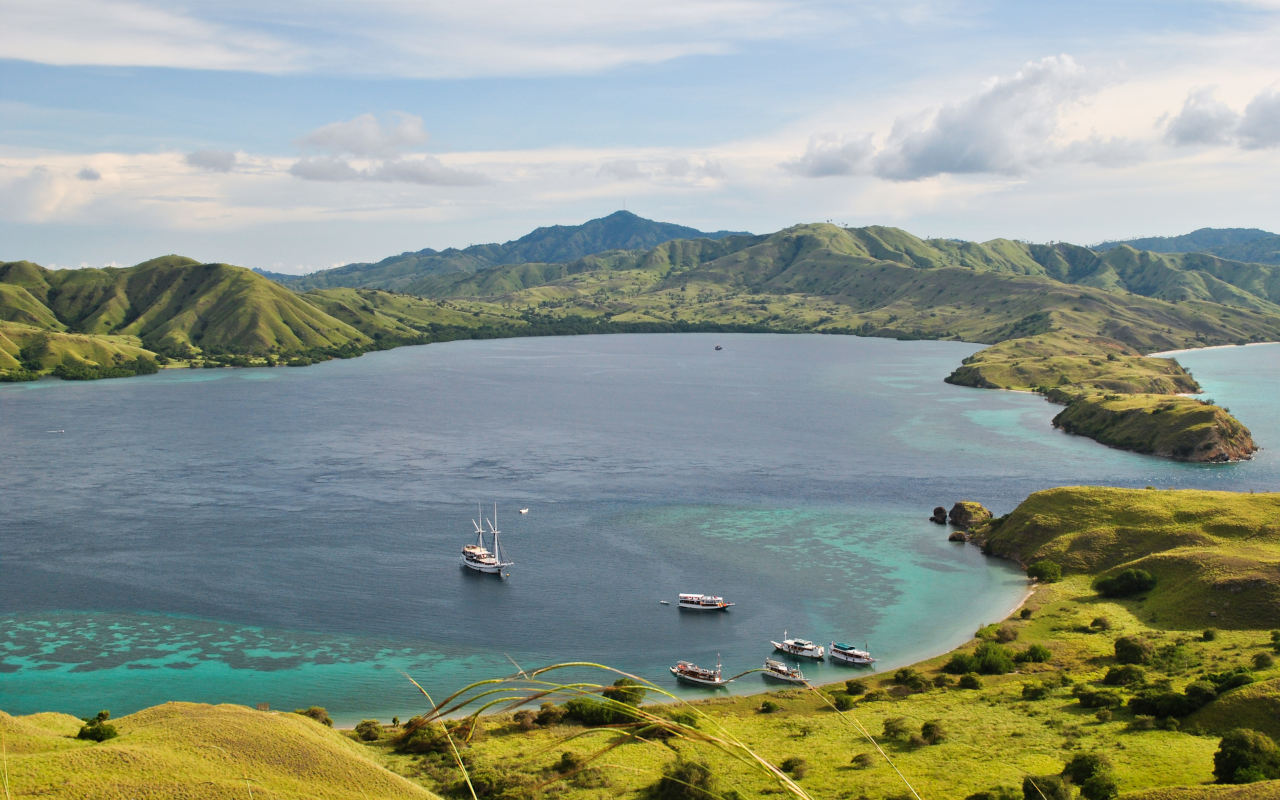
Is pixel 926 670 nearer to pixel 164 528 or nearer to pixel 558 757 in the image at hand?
pixel 558 757

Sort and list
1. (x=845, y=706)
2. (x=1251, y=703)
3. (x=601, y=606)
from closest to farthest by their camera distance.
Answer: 1. (x=1251, y=703)
2. (x=845, y=706)
3. (x=601, y=606)

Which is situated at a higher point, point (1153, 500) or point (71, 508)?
point (1153, 500)

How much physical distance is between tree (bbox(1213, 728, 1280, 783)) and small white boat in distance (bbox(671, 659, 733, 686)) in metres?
35.6

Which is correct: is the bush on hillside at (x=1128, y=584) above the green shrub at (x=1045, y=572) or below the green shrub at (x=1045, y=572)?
above

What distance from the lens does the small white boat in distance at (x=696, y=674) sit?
244 ft

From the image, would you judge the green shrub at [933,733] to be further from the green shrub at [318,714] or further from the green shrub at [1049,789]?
the green shrub at [318,714]

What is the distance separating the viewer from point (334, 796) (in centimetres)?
4497

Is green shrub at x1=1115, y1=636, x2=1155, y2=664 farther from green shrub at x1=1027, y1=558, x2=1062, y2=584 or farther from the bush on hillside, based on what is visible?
green shrub at x1=1027, y1=558, x2=1062, y2=584

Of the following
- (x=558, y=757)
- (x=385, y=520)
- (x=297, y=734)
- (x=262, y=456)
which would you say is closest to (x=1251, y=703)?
(x=558, y=757)

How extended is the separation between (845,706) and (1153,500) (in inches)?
2423

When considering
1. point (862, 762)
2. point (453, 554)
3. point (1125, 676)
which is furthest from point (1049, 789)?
point (453, 554)

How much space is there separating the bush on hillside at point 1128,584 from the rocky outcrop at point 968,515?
2778 cm

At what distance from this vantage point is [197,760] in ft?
154

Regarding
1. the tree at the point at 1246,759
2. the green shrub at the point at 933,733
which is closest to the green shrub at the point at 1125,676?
the green shrub at the point at 933,733
